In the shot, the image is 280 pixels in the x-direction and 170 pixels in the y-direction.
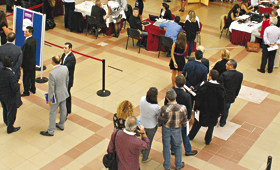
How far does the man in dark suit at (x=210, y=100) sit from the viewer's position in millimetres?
5984

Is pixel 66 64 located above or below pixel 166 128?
above

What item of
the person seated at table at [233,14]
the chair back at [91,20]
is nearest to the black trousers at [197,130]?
the chair back at [91,20]

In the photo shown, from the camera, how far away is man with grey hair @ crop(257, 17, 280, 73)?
9.37 m

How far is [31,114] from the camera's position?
24.5 ft

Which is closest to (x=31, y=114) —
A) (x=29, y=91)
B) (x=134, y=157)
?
(x=29, y=91)

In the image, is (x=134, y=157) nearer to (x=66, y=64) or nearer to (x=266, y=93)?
(x=66, y=64)

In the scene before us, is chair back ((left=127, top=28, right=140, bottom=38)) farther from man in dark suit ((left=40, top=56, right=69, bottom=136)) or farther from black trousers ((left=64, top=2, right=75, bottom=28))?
man in dark suit ((left=40, top=56, right=69, bottom=136))

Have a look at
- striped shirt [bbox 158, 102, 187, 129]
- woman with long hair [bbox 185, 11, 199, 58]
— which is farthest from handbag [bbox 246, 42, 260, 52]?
striped shirt [bbox 158, 102, 187, 129]

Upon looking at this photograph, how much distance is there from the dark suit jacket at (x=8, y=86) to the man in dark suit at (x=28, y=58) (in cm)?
144

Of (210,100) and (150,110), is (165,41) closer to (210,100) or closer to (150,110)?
(210,100)

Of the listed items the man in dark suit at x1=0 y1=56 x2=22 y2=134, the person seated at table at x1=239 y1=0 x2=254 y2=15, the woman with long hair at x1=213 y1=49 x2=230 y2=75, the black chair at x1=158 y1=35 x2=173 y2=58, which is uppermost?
the person seated at table at x1=239 y1=0 x2=254 y2=15

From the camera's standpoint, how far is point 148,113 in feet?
18.0

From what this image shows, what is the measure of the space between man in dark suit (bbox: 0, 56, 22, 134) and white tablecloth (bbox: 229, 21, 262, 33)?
302 inches

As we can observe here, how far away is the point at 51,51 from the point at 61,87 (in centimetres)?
442
